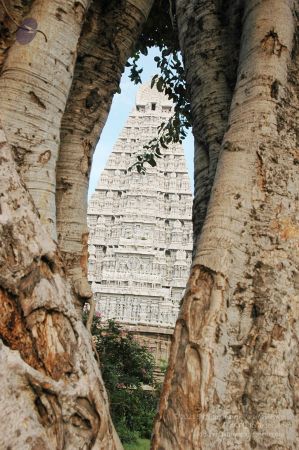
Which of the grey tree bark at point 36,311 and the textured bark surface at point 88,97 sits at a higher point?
the textured bark surface at point 88,97

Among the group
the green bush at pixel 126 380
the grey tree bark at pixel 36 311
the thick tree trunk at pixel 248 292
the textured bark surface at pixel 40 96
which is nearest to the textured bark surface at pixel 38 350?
the grey tree bark at pixel 36 311

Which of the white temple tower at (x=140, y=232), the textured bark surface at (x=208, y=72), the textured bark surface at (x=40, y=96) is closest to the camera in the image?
the textured bark surface at (x=40, y=96)

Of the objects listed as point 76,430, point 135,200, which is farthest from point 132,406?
point 135,200

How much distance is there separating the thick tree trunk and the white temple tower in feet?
65.1

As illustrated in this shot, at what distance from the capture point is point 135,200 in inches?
936

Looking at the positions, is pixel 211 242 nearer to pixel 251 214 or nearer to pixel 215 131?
pixel 251 214

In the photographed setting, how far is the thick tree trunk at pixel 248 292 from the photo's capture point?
48.0 inches

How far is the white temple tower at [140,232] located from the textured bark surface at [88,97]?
19.2 meters

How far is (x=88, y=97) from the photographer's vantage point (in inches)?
91.7

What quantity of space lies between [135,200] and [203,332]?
22.6m

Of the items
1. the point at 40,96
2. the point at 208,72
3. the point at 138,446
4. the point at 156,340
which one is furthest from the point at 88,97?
the point at 156,340

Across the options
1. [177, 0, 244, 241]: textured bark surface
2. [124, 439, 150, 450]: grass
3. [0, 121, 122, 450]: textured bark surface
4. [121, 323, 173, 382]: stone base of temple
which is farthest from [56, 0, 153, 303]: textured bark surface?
[121, 323, 173, 382]: stone base of temple

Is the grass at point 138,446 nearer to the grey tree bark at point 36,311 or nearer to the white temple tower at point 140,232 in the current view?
the grey tree bark at point 36,311

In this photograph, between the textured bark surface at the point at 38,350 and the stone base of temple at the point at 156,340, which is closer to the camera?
the textured bark surface at the point at 38,350
